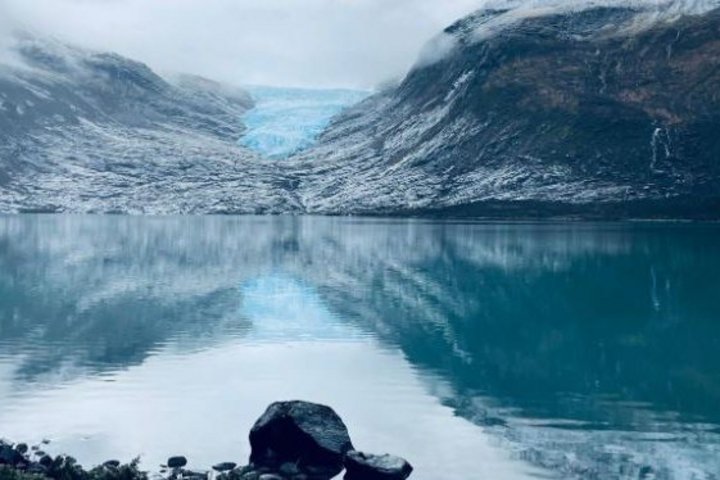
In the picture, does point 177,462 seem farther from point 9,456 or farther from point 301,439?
point 9,456

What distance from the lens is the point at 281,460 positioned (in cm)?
2695

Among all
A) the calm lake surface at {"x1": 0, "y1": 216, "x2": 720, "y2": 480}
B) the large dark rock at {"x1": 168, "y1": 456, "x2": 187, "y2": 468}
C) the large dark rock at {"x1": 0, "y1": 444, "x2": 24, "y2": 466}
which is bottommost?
the large dark rock at {"x1": 168, "y1": 456, "x2": 187, "y2": 468}

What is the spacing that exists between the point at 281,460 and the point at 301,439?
787 mm

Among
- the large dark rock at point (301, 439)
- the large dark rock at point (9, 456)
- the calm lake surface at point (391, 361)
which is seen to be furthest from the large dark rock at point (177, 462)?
the large dark rock at point (9, 456)

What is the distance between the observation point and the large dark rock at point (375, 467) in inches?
990

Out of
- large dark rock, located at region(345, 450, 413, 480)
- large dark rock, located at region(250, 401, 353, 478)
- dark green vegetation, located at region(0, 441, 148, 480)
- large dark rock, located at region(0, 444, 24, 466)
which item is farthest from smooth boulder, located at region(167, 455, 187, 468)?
large dark rock, located at region(345, 450, 413, 480)

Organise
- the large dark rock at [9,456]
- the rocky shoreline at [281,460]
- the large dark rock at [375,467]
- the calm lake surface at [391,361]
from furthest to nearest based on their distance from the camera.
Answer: the calm lake surface at [391,361], the large dark rock at [9,456], the large dark rock at [375,467], the rocky shoreline at [281,460]

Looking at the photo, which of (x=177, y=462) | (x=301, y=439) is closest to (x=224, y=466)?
(x=177, y=462)

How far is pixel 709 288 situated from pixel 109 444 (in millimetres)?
57285

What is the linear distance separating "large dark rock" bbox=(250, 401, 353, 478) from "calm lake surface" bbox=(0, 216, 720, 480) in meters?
0.96

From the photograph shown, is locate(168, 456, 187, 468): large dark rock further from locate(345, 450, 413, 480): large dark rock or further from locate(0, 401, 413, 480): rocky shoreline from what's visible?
locate(345, 450, 413, 480): large dark rock

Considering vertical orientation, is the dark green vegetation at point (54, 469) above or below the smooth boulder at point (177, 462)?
above

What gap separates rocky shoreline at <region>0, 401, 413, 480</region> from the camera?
24938 mm

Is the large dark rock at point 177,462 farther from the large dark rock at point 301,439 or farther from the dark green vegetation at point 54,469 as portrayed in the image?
the large dark rock at point 301,439
